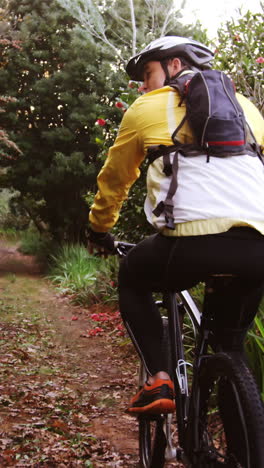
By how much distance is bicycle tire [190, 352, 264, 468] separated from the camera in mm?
1858

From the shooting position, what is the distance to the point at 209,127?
2.06m

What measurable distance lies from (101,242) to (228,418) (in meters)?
1.07

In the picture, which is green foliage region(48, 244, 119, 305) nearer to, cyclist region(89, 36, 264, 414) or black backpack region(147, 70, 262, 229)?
cyclist region(89, 36, 264, 414)

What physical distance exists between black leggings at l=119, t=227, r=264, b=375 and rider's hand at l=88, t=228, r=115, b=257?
0.98 ft

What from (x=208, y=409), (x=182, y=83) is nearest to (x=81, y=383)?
(x=208, y=409)

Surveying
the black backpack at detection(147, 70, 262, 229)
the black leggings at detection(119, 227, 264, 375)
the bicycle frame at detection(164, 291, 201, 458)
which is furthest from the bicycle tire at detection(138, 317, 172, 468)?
the black backpack at detection(147, 70, 262, 229)

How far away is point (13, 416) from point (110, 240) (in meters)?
2.06

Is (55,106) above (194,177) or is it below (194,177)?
below

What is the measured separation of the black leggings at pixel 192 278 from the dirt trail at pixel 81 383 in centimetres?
133

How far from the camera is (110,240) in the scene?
2787mm

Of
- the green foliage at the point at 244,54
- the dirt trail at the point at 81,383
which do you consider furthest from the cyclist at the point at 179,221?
the green foliage at the point at 244,54

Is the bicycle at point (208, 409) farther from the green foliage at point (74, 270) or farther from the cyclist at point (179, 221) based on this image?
the green foliage at point (74, 270)

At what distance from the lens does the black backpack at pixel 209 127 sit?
2.06 m

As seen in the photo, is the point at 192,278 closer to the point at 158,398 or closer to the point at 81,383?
the point at 158,398
